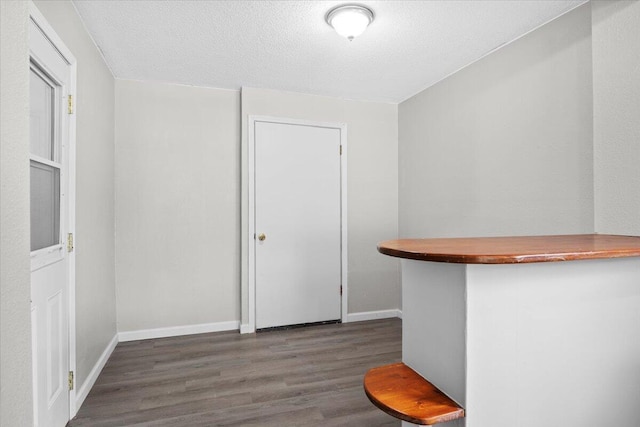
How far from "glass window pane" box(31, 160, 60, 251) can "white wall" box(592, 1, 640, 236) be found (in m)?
3.00

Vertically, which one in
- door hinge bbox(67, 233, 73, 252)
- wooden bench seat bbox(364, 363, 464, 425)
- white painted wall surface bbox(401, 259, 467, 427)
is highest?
door hinge bbox(67, 233, 73, 252)

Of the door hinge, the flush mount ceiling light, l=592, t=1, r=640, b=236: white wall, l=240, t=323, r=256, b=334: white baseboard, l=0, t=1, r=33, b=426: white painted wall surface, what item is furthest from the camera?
l=240, t=323, r=256, b=334: white baseboard

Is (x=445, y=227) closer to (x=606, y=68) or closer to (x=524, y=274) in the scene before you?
(x=606, y=68)

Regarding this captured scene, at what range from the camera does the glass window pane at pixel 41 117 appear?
1.74m

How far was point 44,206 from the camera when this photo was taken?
1863 mm

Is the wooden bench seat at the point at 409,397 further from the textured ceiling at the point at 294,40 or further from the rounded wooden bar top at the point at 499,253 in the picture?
the textured ceiling at the point at 294,40

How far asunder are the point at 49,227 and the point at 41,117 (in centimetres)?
57

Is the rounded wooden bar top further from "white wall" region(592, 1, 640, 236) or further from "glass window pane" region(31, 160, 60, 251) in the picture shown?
"glass window pane" region(31, 160, 60, 251)

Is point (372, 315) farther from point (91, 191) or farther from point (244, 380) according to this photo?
point (91, 191)

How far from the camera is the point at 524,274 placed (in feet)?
4.20

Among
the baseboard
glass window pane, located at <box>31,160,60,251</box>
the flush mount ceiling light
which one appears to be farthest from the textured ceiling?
the baseboard

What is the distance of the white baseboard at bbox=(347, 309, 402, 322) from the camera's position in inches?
159

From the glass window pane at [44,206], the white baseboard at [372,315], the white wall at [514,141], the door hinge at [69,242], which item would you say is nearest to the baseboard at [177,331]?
the white baseboard at [372,315]

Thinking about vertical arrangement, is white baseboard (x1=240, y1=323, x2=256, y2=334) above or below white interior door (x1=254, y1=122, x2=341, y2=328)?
below
